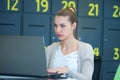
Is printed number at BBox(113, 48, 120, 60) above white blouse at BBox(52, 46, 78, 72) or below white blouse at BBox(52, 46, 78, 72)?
below

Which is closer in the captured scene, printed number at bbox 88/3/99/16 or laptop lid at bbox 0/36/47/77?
laptop lid at bbox 0/36/47/77

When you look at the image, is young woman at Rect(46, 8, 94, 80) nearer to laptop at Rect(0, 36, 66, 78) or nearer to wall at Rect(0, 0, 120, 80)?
laptop at Rect(0, 36, 66, 78)

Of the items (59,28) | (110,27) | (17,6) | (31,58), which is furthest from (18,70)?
(110,27)

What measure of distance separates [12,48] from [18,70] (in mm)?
106

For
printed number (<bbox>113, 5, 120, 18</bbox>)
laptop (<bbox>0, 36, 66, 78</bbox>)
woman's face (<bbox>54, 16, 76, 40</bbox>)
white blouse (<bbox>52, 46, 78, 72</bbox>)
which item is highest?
printed number (<bbox>113, 5, 120, 18</bbox>)

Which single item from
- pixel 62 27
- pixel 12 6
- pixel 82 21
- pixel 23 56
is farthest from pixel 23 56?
pixel 82 21

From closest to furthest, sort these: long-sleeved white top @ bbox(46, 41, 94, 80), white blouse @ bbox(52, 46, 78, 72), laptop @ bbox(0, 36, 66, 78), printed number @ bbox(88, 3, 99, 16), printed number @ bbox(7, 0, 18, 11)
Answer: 1. laptop @ bbox(0, 36, 66, 78)
2. long-sleeved white top @ bbox(46, 41, 94, 80)
3. white blouse @ bbox(52, 46, 78, 72)
4. printed number @ bbox(7, 0, 18, 11)
5. printed number @ bbox(88, 3, 99, 16)

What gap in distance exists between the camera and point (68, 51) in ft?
6.30

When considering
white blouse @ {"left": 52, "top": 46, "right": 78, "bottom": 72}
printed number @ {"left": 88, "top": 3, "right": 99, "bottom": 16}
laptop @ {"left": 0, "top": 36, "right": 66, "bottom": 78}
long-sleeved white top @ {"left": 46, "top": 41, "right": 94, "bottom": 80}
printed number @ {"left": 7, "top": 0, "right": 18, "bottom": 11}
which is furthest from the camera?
printed number @ {"left": 88, "top": 3, "right": 99, "bottom": 16}

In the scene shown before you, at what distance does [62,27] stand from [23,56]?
547 millimetres

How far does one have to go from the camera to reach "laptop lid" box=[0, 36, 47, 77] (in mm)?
1344

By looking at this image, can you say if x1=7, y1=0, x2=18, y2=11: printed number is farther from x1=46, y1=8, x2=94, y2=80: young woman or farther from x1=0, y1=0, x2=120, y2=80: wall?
x1=46, y1=8, x2=94, y2=80: young woman

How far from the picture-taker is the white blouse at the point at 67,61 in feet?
6.08

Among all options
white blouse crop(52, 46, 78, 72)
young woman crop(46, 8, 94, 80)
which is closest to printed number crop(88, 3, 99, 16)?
young woman crop(46, 8, 94, 80)
